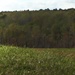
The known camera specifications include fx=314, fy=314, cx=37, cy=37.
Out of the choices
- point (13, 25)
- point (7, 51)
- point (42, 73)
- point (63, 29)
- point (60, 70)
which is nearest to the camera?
point (42, 73)

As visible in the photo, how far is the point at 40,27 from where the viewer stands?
80.8 meters

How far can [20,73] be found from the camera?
15.4 m

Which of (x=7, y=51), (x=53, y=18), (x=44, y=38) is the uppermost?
(x=53, y=18)

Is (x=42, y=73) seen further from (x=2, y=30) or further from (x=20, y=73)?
(x=2, y=30)

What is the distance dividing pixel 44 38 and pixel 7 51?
4606 cm

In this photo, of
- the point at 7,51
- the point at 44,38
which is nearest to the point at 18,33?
the point at 44,38

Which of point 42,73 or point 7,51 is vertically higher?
point 7,51

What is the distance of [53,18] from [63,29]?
8336 mm

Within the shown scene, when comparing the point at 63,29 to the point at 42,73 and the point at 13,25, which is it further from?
the point at 42,73

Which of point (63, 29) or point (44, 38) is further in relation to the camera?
point (63, 29)

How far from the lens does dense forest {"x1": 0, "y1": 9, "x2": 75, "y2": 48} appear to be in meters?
66.4

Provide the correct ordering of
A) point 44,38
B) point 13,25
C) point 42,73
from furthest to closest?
point 13,25 → point 44,38 → point 42,73

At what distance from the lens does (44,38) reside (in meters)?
68.4

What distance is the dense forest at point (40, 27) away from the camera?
218ft
